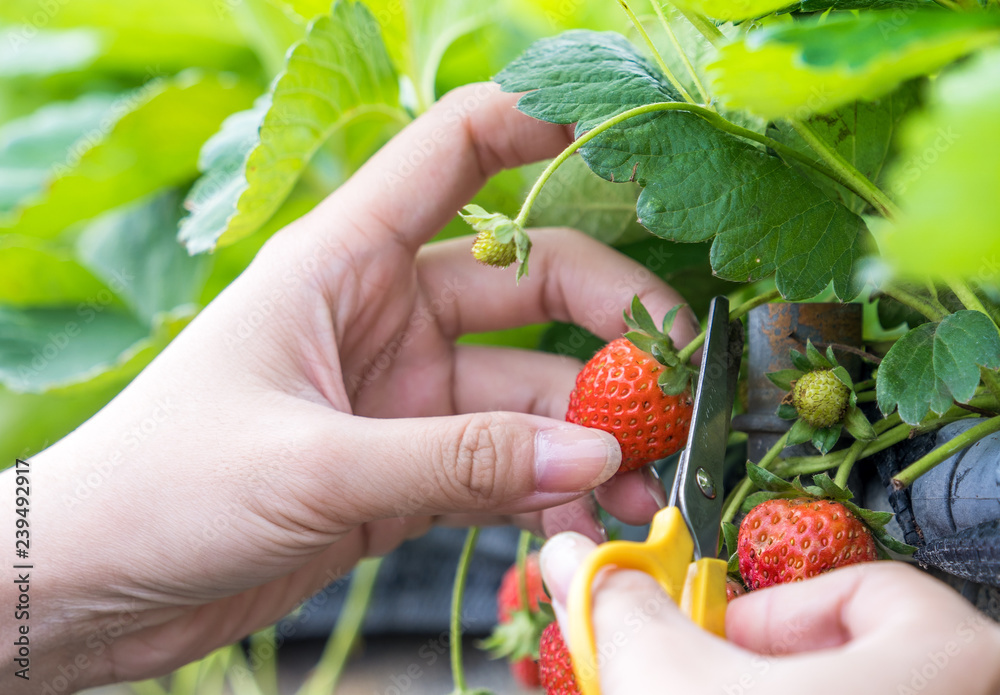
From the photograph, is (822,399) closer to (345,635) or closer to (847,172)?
(847,172)

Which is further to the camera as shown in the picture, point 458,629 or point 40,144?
point 40,144

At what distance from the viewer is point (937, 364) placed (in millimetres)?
362

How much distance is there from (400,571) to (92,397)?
1.67 ft

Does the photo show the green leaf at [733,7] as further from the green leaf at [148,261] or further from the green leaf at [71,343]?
the green leaf at [148,261]

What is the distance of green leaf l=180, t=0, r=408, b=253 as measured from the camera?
596 millimetres

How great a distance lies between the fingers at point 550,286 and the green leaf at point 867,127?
173 mm

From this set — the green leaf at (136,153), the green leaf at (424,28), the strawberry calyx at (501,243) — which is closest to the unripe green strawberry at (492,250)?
the strawberry calyx at (501,243)

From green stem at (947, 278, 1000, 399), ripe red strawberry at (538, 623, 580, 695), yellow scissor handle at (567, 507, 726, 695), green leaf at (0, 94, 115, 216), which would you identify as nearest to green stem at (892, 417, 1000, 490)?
green stem at (947, 278, 1000, 399)

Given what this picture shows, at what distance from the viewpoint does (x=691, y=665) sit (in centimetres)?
27

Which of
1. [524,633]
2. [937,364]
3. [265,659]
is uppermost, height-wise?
[937,364]

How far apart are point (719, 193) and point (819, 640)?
229mm

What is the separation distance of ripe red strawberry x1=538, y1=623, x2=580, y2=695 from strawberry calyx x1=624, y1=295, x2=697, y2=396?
0.18m

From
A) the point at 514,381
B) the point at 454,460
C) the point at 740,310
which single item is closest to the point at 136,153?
the point at 514,381

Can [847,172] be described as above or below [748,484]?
above
